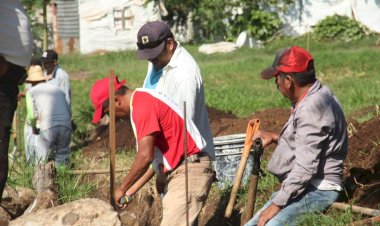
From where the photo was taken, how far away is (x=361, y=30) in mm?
29875

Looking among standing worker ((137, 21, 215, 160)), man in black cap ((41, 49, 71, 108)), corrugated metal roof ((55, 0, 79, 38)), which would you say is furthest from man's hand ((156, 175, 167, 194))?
corrugated metal roof ((55, 0, 79, 38))

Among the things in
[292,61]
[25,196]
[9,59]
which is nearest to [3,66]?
[9,59]

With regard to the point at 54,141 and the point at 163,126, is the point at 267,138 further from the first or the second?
the point at 54,141

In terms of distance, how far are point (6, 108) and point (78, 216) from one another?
914 millimetres

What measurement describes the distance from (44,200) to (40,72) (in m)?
5.20

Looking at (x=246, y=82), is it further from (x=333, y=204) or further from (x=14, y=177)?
(x=333, y=204)

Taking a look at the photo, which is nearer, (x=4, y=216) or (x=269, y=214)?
(x=269, y=214)

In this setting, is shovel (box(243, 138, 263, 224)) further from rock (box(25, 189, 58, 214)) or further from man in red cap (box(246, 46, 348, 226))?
rock (box(25, 189, 58, 214))

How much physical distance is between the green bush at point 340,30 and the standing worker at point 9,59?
23132mm

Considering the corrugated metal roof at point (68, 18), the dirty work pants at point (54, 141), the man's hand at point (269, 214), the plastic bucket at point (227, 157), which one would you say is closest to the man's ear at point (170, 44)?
the man's hand at point (269, 214)

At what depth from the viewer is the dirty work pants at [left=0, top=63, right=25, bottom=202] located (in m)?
6.44

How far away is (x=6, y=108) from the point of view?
6484mm

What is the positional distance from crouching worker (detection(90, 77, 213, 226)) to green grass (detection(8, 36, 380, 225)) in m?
0.86

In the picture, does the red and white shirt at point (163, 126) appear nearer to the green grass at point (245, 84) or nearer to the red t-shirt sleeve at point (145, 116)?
the red t-shirt sleeve at point (145, 116)
